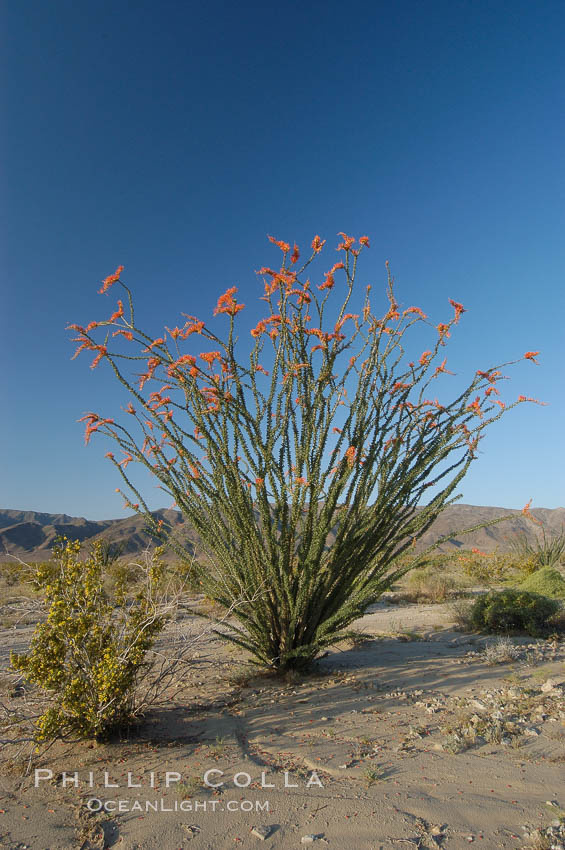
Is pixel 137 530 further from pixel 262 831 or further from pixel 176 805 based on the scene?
pixel 262 831

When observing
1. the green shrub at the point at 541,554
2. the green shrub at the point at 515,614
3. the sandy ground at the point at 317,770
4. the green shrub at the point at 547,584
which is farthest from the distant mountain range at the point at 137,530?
→ the sandy ground at the point at 317,770

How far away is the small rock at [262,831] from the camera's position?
99.8 inches

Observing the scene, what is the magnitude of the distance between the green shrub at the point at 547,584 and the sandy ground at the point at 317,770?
444 centimetres

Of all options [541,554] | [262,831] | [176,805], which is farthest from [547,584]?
[176,805]

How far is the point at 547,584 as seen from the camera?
9.39 metres

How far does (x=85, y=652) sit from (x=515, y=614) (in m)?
6.41

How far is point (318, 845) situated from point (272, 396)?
3.56 metres

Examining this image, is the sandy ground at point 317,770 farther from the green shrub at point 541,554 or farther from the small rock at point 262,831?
the green shrub at point 541,554

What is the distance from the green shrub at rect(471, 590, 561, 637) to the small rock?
5786mm

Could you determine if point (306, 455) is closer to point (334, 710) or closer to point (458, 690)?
point (334, 710)

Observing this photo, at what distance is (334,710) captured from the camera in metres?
4.27

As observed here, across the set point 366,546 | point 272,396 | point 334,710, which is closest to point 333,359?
point 272,396

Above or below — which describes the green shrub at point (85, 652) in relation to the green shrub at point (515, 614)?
above

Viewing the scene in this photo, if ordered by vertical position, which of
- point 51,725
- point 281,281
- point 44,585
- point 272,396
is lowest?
point 51,725
